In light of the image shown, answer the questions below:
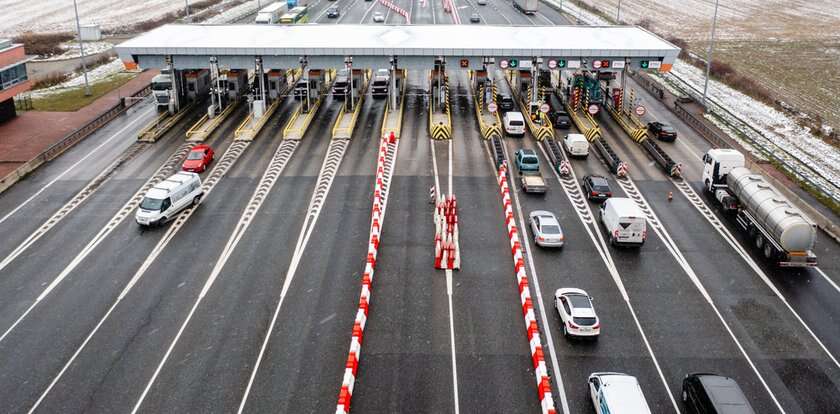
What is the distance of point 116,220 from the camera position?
143 ft

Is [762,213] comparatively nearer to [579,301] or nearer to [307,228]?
[579,301]

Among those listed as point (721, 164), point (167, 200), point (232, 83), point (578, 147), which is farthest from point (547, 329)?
point (232, 83)

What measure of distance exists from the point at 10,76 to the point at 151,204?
102 ft

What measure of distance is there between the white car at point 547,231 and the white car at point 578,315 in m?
7.26

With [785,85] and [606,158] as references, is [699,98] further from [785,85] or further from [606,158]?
[606,158]

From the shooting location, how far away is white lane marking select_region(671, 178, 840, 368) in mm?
32031

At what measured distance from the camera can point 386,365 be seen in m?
28.9

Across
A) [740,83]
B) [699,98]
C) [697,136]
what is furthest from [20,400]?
[740,83]

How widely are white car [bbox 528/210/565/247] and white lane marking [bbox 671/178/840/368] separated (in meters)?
10.3

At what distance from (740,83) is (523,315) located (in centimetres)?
6111

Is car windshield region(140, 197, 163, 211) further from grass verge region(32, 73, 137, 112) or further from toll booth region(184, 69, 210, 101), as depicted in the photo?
grass verge region(32, 73, 137, 112)

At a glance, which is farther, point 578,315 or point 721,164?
point 721,164

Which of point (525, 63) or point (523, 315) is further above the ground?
point (525, 63)

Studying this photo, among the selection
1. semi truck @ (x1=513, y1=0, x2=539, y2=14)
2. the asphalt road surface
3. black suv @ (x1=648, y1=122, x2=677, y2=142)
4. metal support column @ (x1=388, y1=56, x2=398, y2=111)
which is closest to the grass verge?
the asphalt road surface
